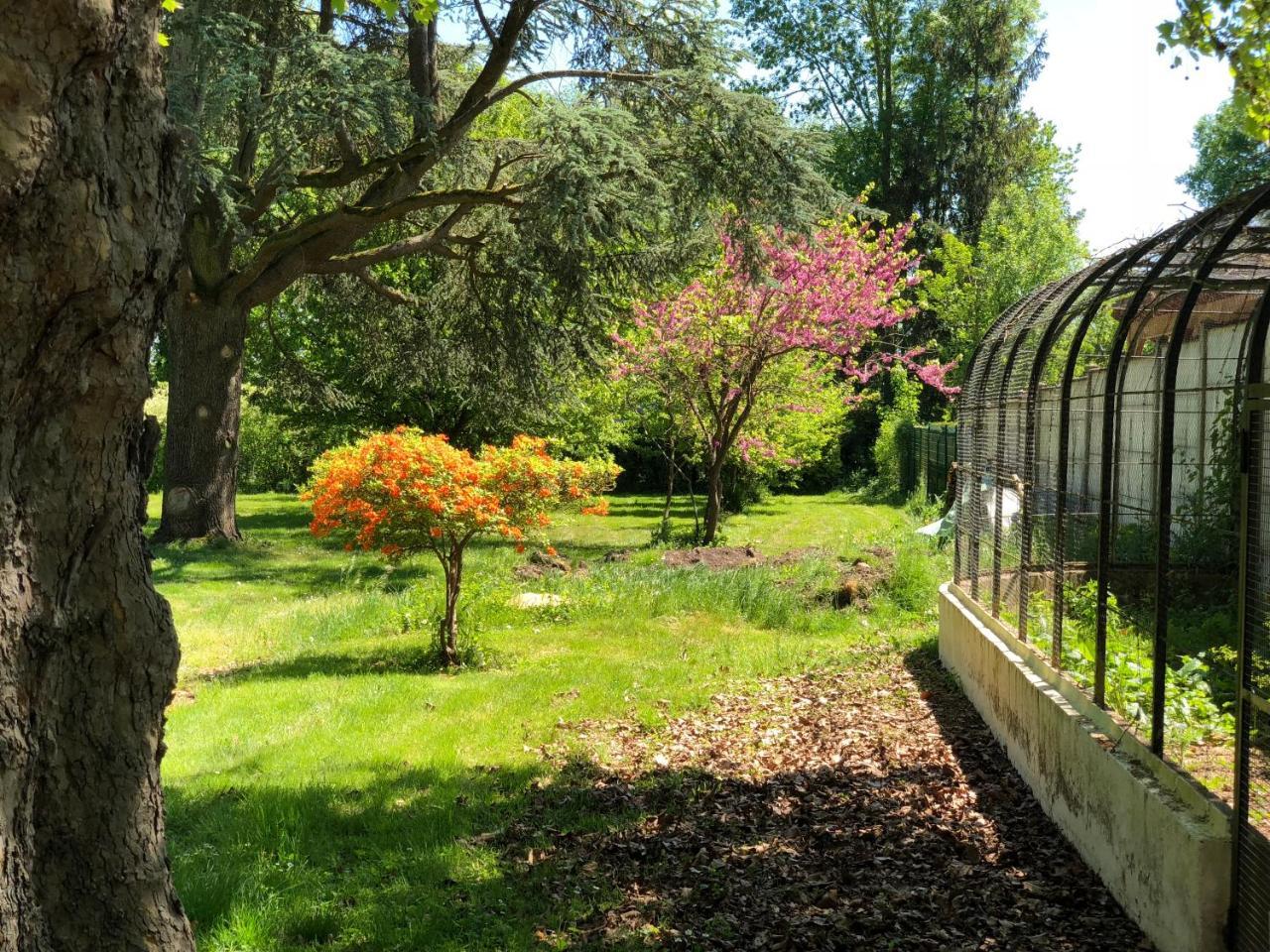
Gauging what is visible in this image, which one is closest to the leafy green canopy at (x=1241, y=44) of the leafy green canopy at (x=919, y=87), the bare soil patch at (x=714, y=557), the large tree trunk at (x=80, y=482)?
the large tree trunk at (x=80, y=482)

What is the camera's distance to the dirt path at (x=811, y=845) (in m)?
4.61

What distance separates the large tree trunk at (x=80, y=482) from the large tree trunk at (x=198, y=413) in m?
15.2

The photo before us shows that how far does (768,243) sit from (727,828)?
10.3 m

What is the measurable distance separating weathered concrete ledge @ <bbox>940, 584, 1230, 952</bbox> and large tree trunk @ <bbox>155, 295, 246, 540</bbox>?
13.5 m

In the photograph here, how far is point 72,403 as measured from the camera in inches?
108

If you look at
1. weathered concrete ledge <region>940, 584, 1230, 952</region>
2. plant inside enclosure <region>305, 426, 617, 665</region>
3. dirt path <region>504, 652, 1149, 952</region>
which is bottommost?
dirt path <region>504, 652, 1149, 952</region>

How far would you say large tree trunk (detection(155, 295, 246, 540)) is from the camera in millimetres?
17109

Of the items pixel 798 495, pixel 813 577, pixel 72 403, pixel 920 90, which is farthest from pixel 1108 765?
pixel 920 90

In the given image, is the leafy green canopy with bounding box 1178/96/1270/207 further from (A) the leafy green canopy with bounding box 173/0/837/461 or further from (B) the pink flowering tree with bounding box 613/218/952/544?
(A) the leafy green canopy with bounding box 173/0/837/461

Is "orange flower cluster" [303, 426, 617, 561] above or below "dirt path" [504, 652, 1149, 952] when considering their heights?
above

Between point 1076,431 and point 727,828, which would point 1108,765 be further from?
point 1076,431

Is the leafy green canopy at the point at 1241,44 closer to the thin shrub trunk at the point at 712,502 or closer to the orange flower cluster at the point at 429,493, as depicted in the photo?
the orange flower cluster at the point at 429,493

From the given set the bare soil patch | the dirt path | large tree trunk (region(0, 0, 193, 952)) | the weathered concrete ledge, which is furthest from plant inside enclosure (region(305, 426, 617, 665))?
large tree trunk (region(0, 0, 193, 952))

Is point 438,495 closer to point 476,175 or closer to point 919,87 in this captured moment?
point 476,175
